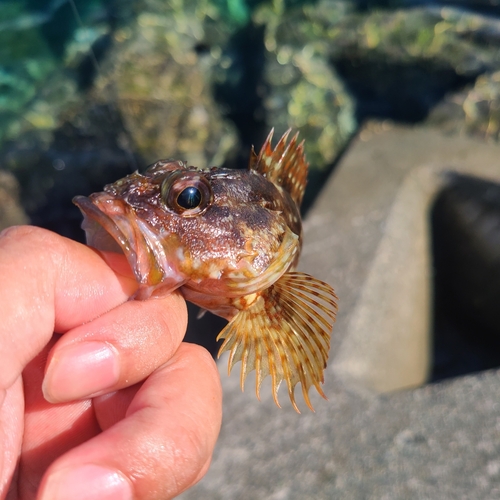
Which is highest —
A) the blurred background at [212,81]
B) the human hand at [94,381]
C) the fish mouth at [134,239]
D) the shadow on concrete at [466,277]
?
the fish mouth at [134,239]

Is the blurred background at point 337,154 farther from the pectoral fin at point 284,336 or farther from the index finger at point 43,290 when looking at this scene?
the index finger at point 43,290

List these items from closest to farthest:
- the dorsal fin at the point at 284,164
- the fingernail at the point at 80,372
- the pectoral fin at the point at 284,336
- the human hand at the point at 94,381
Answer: the human hand at the point at 94,381 → the fingernail at the point at 80,372 → the pectoral fin at the point at 284,336 → the dorsal fin at the point at 284,164

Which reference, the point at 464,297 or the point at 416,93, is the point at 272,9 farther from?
the point at 464,297

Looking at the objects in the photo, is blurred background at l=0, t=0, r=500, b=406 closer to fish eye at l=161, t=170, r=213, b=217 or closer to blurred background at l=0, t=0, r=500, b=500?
blurred background at l=0, t=0, r=500, b=500

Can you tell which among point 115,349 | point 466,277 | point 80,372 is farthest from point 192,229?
point 466,277

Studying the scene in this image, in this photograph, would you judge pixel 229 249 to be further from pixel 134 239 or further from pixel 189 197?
pixel 134 239

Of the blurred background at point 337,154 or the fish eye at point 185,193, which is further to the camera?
the blurred background at point 337,154

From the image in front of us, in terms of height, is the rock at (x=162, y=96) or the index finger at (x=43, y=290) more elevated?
the index finger at (x=43, y=290)

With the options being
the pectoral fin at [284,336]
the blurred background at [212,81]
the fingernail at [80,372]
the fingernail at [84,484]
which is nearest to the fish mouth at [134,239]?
the fingernail at [80,372]
